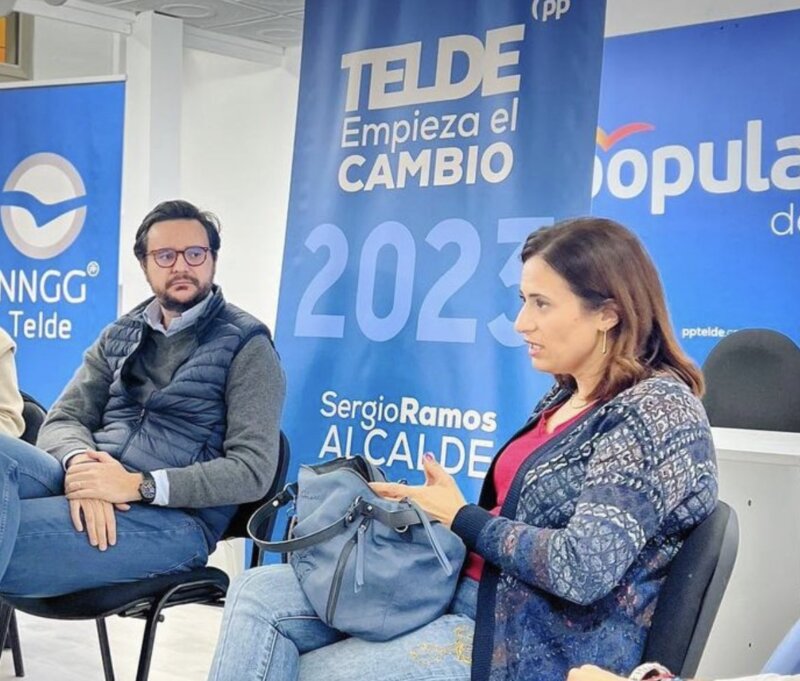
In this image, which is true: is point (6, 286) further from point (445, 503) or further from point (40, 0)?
point (445, 503)

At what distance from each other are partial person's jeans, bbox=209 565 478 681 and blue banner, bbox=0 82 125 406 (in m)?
2.97

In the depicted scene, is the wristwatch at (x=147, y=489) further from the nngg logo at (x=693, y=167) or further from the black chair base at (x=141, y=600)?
the nngg logo at (x=693, y=167)

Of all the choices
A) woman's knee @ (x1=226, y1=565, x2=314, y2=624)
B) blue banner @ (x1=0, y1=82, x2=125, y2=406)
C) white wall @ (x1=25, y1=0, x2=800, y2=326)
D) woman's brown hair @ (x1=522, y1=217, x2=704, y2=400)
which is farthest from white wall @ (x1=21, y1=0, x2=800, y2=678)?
woman's brown hair @ (x1=522, y1=217, x2=704, y2=400)

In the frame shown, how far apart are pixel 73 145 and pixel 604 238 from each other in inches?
139

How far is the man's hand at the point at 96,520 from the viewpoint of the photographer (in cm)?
241

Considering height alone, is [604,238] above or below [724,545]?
above

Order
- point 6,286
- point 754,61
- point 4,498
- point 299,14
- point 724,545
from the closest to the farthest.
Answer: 1. point 724,545
2. point 4,498
3. point 754,61
4. point 299,14
5. point 6,286

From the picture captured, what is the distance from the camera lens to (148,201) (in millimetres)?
4883

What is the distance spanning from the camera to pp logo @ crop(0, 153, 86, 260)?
4855mm

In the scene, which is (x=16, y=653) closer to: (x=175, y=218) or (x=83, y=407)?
(x=83, y=407)

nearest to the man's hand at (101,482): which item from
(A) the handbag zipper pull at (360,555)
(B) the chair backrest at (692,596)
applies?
(A) the handbag zipper pull at (360,555)

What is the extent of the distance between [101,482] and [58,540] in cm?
15

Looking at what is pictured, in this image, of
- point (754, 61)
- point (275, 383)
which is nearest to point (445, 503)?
point (275, 383)

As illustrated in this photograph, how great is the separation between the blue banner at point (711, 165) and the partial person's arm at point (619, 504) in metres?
2.56
